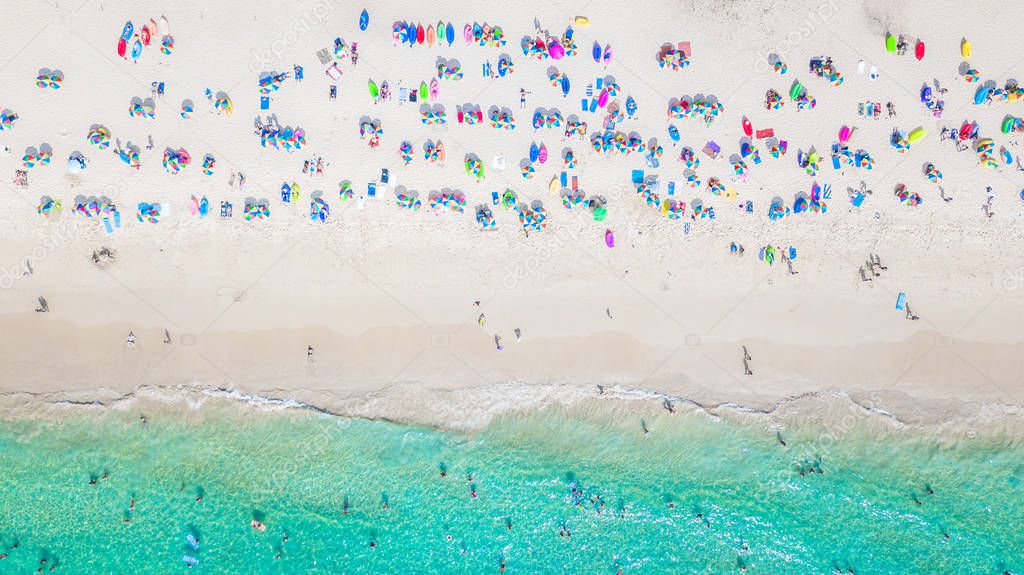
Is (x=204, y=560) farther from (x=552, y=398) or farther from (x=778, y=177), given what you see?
(x=778, y=177)

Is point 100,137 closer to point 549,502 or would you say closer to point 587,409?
point 587,409

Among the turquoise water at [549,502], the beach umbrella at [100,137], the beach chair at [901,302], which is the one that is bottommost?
the turquoise water at [549,502]

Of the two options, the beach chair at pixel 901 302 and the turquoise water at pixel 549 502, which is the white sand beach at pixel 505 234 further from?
the turquoise water at pixel 549 502

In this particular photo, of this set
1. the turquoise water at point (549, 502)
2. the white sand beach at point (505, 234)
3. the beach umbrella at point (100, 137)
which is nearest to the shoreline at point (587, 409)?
the white sand beach at point (505, 234)

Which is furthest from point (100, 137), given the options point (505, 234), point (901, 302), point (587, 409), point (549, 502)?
point (901, 302)

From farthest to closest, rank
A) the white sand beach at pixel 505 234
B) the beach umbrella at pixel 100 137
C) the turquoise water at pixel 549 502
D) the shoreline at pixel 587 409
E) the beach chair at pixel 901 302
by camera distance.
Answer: the beach chair at pixel 901 302, the turquoise water at pixel 549 502, the shoreline at pixel 587 409, the white sand beach at pixel 505 234, the beach umbrella at pixel 100 137

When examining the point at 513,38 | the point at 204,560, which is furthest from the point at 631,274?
the point at 204,560
